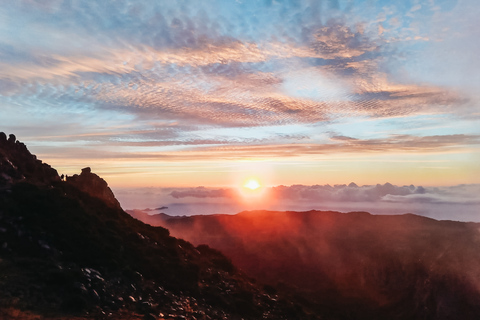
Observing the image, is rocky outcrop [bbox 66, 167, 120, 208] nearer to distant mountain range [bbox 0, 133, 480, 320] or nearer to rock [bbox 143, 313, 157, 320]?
distant mountain range [bbox 0, 133, 480, 320]

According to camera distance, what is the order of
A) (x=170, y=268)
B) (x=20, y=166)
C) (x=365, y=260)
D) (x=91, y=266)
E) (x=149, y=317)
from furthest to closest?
(x=365, y=260) < (x=20, y=166) < (x=170, y=268) < (x=91, y=266) < (x=149, y=317)

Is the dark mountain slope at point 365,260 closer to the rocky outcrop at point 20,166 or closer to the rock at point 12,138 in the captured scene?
the rocky outcrop at point 20,166

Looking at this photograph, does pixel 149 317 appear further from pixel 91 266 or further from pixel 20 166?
pixel 20 166

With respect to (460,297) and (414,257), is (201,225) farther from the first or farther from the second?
(460,297)

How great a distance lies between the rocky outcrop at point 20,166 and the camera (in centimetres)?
3834

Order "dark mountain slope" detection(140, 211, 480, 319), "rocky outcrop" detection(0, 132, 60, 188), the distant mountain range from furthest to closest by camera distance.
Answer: "dark mountain slope" detection(140, 211, 480, 319) < "rocky outcrop" detection(0, 132, 60, 188) < the distant mountain range

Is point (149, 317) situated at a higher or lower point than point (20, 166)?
lower

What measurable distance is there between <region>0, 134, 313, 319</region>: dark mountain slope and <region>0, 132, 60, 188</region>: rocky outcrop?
0.45 feet

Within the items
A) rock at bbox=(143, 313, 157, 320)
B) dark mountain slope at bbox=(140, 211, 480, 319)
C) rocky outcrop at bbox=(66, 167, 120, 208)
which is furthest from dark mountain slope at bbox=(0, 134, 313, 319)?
dark mountain slope at bbox=(140, 211, 480, 319)

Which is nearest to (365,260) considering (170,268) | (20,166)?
(170,268)

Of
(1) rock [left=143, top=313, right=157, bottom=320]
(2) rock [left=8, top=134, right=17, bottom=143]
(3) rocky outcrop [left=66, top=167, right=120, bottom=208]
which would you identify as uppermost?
(2) rock [left=8, top=134, right=17, bottom=143]

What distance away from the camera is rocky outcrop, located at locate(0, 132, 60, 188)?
126 feet

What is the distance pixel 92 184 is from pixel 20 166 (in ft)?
41.1

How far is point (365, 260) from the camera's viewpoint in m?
95.8
